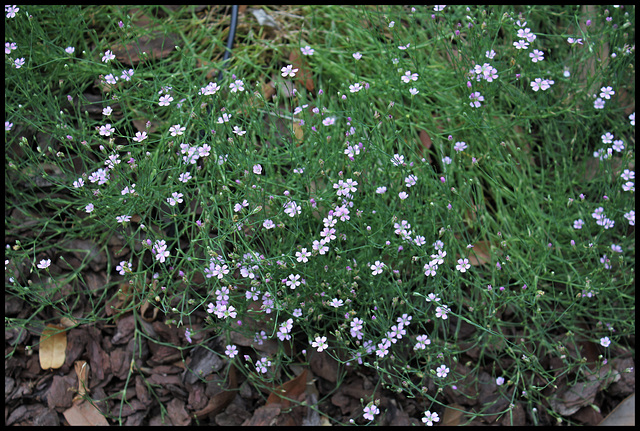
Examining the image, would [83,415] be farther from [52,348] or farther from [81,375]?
[52,348]

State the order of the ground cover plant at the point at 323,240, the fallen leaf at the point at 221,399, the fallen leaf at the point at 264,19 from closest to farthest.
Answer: the ground cover plant at the point at 323,240 → the fallen leaf at the point at 221,399 → the fallen leaf at the point at 264,19

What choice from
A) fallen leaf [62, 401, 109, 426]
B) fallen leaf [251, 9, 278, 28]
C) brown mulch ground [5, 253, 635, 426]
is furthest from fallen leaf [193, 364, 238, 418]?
fallen leaf [251, 9, 278, 28]

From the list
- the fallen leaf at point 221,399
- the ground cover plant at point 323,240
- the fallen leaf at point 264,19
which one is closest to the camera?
the ground cover plant at point 323,240

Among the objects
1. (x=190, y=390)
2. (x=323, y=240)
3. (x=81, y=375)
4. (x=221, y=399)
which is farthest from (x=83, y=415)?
(x=323, y=240)

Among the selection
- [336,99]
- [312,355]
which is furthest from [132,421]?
[336,99]

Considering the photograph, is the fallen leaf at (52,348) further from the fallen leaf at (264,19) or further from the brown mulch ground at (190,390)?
the fallen leaf at (264,19)

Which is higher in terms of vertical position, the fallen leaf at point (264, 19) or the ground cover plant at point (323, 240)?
the fallen leaf at point (264, 19)

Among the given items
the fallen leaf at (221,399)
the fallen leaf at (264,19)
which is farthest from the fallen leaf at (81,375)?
the fallen leaf at (264,19)
